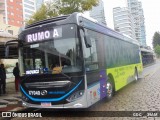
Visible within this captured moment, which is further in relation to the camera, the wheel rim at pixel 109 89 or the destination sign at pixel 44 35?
the wheel rim at pixel 109 89

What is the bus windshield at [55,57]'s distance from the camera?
7.40m

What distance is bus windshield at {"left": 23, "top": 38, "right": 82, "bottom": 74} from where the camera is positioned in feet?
24.3

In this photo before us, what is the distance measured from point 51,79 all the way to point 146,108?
3.29 m

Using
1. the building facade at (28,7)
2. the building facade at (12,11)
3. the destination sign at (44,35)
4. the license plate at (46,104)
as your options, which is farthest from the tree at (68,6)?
the building facade at (28,7)

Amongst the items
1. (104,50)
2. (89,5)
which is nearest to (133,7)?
(89,5)

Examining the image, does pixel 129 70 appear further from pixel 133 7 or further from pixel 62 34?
pixel 133 7

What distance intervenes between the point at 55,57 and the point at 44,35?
866mm

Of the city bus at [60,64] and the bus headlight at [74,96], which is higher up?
the city bus at [60,64]

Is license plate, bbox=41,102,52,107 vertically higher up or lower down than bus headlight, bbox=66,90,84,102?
lower down

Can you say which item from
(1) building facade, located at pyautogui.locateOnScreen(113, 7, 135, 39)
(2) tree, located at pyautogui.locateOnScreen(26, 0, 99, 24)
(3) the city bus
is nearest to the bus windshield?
(3) the city bus

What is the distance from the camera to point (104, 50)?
971cm

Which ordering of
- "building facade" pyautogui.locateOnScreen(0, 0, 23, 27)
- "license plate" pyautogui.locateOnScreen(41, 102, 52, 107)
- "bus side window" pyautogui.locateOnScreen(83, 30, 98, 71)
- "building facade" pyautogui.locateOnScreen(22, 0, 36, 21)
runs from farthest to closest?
1. "building facade" pyautogui.locateOnScreen(22, 0, 36, 21)
2. "building facade" pyautogui.locateOnScreen(0, 0, 23, 27)
3. "bus side window" pyautogui.locateOnScreen(83, 30, 98, 71)
4. "license plate" pyautogui.locateOnScreen(41, 102, 52, 107)

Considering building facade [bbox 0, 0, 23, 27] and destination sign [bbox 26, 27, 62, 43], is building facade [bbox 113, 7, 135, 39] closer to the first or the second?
building facade [bbox 0, 0, 23, 27]

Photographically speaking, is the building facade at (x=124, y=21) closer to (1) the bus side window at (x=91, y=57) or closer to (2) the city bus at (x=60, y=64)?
(1) the bus side window at (x=91, y=57)
